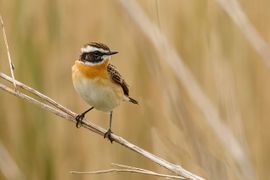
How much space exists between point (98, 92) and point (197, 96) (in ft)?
3.01

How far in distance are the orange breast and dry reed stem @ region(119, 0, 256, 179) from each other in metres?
0.81

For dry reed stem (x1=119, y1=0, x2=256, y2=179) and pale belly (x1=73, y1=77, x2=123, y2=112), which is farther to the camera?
pale belly (x1=73, y1=77, x2=123, y2=112)

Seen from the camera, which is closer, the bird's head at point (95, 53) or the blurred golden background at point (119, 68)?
the bird's head at point (95, 53)

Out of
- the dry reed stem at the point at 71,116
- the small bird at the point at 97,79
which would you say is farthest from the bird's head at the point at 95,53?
the dry reed stem at the point at 71,116

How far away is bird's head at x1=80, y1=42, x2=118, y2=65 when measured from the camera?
8.55 feet

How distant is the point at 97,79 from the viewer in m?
2.61

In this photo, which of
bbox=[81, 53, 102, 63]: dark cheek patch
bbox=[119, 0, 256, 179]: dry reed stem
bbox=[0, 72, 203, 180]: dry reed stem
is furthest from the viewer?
bbox=[81, 53, 102, 63]: dark cheek patch

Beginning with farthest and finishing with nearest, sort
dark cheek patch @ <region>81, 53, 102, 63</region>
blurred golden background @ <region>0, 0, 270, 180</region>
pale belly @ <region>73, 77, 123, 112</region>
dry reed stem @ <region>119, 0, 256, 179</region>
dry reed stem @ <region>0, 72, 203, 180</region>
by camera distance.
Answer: blurred golden background @ <region>0, 0, 270, 180</region> < dark cheek patch @ <region>81, 53, 102, 63</region> < pale belly @ <region>73, 77, 123, 112</region> < dry reed stem @ <region>0, 72, 203, 180</region> < dry reed stem @ <region>119, 0, 256, 179</region>

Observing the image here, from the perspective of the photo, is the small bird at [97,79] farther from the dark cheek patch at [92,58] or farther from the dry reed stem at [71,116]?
the dry reed stem at [71,116]

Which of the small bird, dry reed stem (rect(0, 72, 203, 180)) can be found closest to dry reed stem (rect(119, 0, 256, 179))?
dry reed stem (rect(0, 72, 203, 180))

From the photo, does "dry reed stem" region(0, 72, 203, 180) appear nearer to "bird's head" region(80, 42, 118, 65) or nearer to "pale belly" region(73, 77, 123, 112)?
"pale belly" region(73, 77, 123, 112)

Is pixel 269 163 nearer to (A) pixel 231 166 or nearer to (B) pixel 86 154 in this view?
(B) pixel 86 154

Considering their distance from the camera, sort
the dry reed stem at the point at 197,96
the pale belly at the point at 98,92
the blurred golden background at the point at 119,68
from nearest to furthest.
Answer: the dry reed stem at the point at 197,96 → the pale belly at the point at 98,92 → the blurred golden background at the point at 119,68

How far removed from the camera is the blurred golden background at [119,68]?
3059 millimetres
